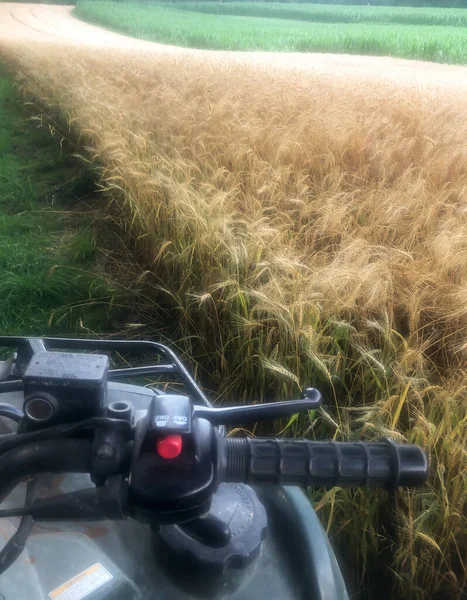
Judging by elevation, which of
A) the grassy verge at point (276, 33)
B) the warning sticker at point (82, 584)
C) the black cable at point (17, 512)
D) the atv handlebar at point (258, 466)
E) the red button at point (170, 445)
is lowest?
the grassy verge at point (276, 33)

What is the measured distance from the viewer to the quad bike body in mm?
619

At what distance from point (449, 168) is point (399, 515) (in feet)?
6.56

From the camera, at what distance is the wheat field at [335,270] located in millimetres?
1634

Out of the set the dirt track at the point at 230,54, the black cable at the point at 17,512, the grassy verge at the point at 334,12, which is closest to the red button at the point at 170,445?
the black cable at the point at 17,512

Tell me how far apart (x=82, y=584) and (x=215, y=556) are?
162 mm

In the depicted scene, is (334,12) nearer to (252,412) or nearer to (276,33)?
(276,33)

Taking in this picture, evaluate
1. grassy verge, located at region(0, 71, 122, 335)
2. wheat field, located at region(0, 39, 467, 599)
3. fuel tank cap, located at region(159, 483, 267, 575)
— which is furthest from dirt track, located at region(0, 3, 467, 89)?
fuel tank cap, located at region(159, 483, 267, 575)

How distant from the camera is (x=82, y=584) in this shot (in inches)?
30.3

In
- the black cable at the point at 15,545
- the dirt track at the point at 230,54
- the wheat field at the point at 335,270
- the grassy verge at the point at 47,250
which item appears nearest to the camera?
Result: the black cable at the point at 15,545

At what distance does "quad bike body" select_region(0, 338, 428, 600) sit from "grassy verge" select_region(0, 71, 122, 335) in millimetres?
2013

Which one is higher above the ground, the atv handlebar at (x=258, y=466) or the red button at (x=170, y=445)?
the red button at (x=170, y=445)

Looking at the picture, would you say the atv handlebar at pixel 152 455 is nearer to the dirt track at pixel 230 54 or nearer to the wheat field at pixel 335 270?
the wheat field at pixel 335 270

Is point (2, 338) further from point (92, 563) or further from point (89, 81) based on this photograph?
point (89, 81)

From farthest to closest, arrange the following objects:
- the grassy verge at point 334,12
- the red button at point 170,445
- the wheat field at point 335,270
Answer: the grassy verge at point 334,12 → the wheat field at point 335,270 → the red button at point 170,445
